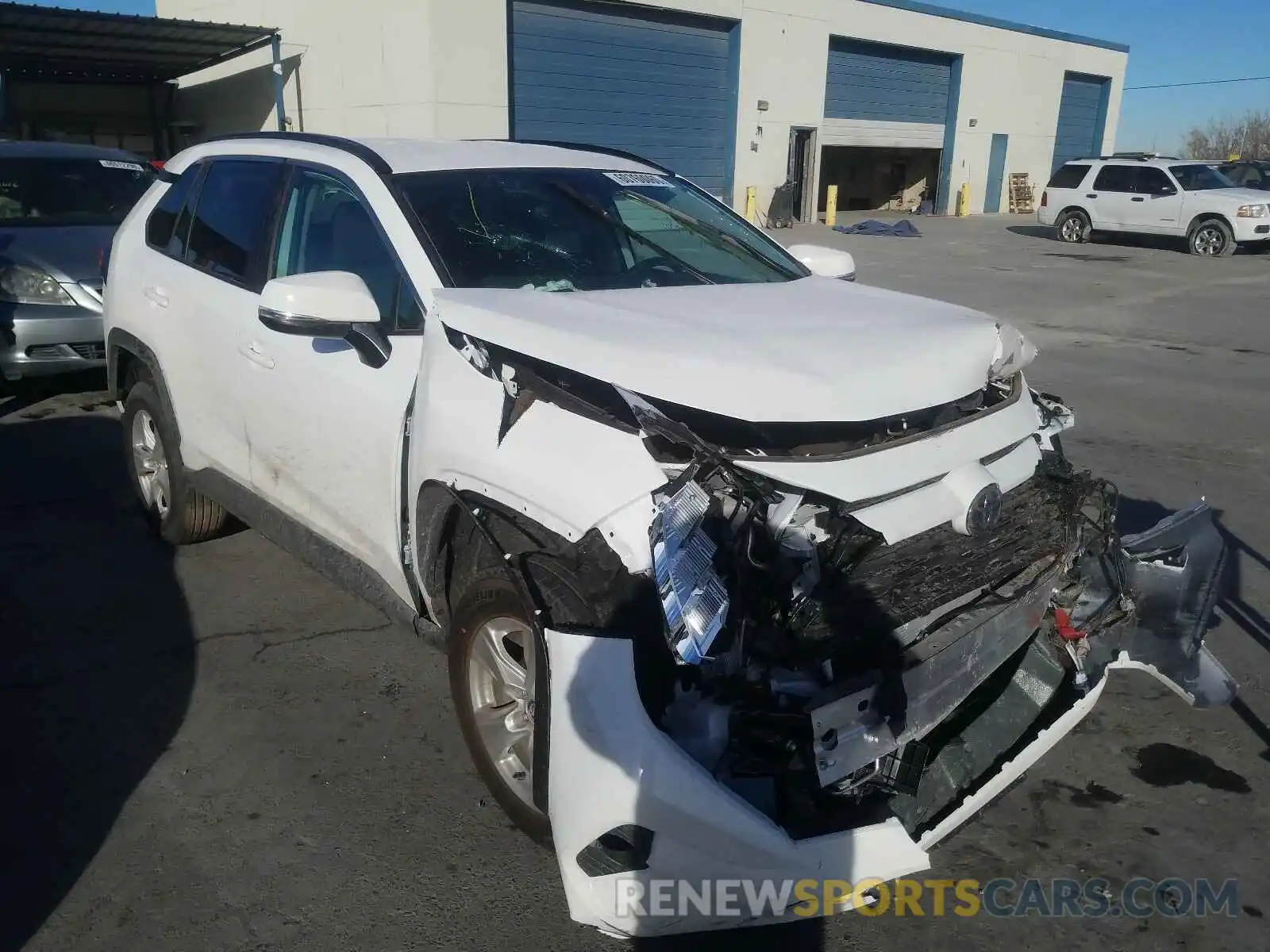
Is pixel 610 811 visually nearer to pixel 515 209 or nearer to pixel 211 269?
pixel 515 209

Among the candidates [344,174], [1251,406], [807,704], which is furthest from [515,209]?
[1251,406]

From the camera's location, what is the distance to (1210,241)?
71.8 feet

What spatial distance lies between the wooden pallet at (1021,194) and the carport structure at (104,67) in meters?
24.8

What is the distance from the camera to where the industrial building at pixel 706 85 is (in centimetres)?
2077

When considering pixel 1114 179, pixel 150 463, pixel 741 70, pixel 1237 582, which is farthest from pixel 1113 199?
pixel 150 463

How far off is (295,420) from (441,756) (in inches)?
51.4

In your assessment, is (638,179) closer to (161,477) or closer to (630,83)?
(161,477)

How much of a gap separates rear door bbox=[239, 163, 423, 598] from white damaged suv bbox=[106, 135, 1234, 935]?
1cm

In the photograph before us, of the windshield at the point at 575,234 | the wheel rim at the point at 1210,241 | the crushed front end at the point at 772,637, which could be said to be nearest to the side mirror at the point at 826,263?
the windshield at the point at 575,234

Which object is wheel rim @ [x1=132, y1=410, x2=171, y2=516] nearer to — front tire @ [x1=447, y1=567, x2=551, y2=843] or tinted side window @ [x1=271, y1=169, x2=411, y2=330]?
tinted side window @ [x1=271, y1=169, x2=411, y2=330]

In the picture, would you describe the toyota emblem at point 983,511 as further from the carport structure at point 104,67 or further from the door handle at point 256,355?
the carport structure at point 104,67

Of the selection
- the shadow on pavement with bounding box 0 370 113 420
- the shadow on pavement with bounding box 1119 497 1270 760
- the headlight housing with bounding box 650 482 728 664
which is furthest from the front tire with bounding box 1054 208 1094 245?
the headlight housing with bounding box 650 482 728 664

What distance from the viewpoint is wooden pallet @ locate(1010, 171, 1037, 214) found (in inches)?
1432

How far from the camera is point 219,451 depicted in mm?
Result: 4402
